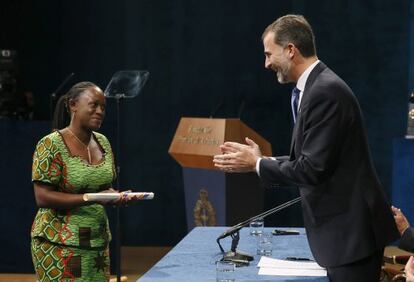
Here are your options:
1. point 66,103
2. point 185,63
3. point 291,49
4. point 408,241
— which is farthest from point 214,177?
point 291,49

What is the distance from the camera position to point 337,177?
2.82 meters

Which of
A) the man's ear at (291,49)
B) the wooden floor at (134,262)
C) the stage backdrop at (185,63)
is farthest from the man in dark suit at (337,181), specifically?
the stage backdrop at (185,63)

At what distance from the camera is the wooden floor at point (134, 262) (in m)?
6.48

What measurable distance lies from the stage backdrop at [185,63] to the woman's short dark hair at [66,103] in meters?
3.72

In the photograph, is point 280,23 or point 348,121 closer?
point 348,121

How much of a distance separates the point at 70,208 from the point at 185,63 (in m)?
4.76

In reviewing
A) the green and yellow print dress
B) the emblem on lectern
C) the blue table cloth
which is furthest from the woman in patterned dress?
the emblem on lectern

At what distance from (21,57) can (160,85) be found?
Answer: 1554 millimetres

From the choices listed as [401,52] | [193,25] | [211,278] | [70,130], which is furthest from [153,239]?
[211,278]

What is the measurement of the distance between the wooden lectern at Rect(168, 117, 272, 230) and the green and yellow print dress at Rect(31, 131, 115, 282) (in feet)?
7.91

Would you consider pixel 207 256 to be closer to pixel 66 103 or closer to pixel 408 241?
pixel 408 241

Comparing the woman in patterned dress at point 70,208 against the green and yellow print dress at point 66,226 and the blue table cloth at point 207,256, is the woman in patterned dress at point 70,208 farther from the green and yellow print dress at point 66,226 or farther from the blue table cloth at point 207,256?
the blue table cloth at point 207,256

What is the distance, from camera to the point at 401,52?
7973mm

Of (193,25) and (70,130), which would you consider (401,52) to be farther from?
(70,130)
